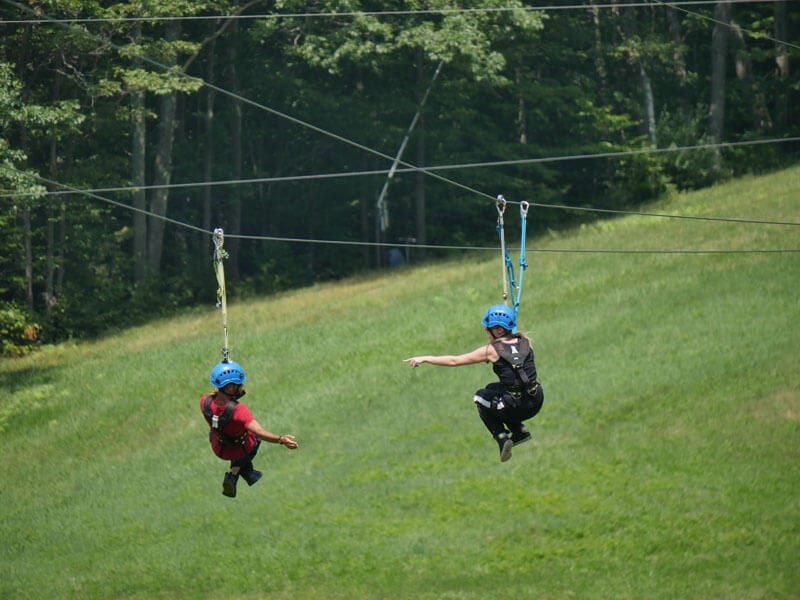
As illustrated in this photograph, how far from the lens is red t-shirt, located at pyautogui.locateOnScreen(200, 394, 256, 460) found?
49.2ft

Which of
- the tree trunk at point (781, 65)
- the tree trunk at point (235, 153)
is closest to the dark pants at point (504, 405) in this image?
the tree trunk at point (235, 153)

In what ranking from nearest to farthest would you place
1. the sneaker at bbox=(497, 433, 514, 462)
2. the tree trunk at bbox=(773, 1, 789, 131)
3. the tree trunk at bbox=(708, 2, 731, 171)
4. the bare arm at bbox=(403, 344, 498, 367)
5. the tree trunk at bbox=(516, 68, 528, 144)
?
the bare arm at bbox=(403, 344, 498, 367) → the sneaker at bbox=(497, 433, 514, 462) → the tree trunk at bbox=(708, 2, 731, 171) → the tree trunk at bbox=(773, 1, 789, 131) → the tree trunk at bbox=(516, 68, 528, 144)

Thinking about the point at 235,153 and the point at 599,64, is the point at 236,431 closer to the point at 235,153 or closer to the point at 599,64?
the point at 235,153

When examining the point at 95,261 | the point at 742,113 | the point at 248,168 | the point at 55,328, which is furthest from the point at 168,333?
the point at 742,113

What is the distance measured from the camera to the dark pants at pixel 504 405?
15805mm

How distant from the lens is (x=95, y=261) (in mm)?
48875

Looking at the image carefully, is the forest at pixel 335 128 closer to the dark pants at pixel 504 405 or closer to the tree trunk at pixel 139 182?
the tree trunk at pixel 139 182

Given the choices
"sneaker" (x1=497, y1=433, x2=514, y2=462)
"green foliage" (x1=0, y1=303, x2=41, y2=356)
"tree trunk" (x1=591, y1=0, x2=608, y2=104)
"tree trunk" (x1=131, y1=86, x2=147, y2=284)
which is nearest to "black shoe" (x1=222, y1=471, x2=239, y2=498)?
"sneaker" (x1=497, y1=433, x2=514, y2=462)

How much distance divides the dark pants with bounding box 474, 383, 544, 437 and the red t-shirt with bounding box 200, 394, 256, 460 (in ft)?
8.65

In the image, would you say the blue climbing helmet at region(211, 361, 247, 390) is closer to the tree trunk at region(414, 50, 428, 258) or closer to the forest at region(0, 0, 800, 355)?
the forest at region(0, 0, 800, 355)

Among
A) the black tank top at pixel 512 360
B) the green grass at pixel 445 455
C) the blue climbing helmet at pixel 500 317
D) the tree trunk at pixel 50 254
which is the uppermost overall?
the blue climbing helmet at pixel 500 317

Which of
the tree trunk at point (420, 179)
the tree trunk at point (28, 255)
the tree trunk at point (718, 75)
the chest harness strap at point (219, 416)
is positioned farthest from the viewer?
the tree trunk at point (718, 75)

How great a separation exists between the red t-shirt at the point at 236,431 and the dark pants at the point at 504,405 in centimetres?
264

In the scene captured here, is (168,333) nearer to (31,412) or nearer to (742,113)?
(31,412)
